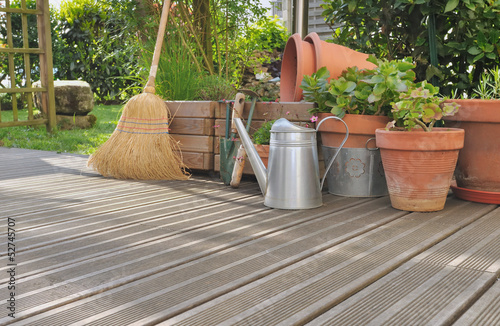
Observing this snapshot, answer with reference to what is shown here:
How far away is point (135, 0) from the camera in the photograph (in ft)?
12.7

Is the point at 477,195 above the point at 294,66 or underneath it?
underneath

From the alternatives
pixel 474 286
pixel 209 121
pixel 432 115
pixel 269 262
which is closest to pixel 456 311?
pixel 474 286

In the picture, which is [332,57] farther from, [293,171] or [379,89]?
[293,171]

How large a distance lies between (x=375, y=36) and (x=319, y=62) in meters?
0.79

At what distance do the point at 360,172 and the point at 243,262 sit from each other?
1098mm

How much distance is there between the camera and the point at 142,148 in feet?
9.29

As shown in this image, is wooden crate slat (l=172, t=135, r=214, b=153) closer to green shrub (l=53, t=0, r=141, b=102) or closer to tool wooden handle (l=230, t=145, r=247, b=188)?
tool wooden handle (l=230, t=145, r=247, b=188)

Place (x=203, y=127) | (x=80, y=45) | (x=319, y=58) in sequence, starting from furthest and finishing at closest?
(x=80, y=45), (x=203, y=127), (x=319, y=58)

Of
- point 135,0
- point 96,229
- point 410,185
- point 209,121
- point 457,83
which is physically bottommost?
point 96,229

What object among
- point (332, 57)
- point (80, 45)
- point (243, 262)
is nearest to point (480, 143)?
point (332, 57)

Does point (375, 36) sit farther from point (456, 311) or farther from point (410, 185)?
point (456, 311)

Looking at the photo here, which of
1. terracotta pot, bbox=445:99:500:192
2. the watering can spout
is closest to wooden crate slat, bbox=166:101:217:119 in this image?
the watering can spout

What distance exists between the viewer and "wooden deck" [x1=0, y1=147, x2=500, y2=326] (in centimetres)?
111

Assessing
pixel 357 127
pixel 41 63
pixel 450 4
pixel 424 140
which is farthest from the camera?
pixel 41 63
